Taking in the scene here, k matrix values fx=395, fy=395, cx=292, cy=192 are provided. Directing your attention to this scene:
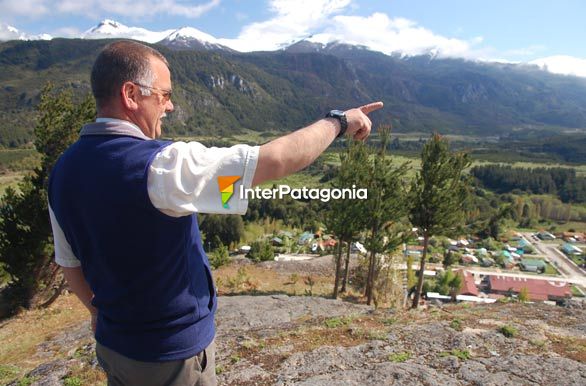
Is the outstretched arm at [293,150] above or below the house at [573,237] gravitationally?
above

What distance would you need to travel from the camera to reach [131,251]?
1.70 metres

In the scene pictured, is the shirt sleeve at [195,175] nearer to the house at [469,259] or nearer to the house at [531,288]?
the house at [531,288]

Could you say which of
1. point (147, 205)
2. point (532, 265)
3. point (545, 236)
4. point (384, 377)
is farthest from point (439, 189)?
point (545, 236)

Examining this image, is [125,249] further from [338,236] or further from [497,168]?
[497,168]

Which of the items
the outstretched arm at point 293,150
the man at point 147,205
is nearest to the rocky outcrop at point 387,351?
the man at point 147,205

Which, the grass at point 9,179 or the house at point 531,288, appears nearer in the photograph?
the house at point 531,288

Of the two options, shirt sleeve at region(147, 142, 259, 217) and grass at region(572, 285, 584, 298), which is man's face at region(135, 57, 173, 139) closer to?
shirt sleeve at region(147, 142, 259, 217)

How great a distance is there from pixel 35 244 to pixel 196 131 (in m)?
179

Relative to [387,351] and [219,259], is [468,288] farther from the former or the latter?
[387,351]

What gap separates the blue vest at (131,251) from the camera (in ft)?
5.23

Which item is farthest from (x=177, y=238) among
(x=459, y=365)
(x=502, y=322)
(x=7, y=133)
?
(x=7, y=133)

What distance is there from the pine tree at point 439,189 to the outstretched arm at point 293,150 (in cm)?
1439

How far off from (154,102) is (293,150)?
0.73 metres

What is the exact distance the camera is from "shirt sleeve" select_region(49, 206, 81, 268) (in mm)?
2125
